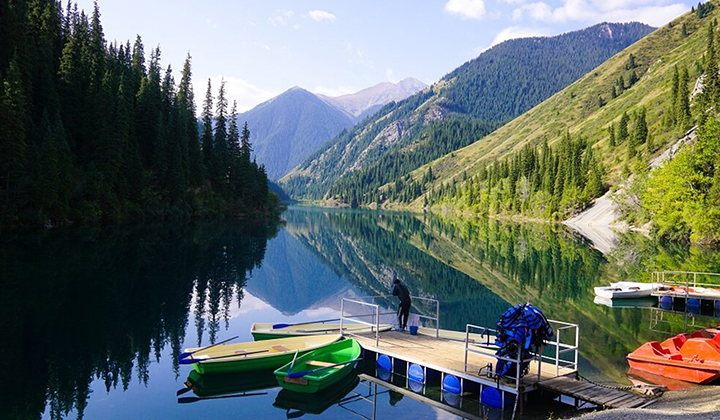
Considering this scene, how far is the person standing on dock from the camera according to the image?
77.5ft

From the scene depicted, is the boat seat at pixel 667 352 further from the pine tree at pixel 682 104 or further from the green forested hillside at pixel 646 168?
the pine tree at pixel 682 104

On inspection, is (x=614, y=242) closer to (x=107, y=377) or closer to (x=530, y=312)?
(x=530, y=312)

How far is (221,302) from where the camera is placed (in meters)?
34.2

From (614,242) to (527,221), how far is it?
241ft

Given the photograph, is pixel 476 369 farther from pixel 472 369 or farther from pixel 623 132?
pixel 623 132

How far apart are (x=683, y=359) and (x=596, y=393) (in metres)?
7.17

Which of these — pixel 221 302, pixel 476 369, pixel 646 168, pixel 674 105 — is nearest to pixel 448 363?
pixel 476 369

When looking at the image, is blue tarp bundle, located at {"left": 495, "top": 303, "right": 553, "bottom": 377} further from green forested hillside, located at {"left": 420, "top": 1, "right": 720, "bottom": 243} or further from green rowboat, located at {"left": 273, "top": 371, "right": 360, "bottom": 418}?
green forested hillside, located at {"left": 420, "top": 1, "right": 720, "bottom": 243}

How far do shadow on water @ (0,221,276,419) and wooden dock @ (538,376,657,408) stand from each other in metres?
14.7

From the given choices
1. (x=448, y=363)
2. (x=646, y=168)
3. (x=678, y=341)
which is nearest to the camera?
(x=448, y=363)

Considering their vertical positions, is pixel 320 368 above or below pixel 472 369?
below

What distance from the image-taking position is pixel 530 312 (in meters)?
16.5

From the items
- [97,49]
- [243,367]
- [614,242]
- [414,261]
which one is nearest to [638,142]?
[614,242]

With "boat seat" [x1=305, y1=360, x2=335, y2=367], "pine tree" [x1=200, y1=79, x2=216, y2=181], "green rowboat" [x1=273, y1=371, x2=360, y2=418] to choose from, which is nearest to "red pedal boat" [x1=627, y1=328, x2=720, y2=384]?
"green rowboat" [x1=273, y1=371, x2=360, y2=418]
